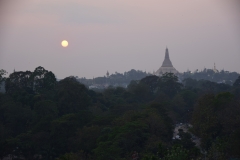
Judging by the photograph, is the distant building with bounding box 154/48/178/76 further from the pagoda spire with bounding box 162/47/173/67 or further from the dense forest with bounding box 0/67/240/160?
the dense forest with bounding box 0/67/240/160

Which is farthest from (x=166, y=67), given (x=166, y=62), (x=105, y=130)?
(x=105, y=130)

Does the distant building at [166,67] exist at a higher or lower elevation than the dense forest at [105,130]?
higher

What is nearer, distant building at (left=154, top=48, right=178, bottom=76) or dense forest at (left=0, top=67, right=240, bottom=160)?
dense forest at (left=0, top=67, right=240, bottom=160)

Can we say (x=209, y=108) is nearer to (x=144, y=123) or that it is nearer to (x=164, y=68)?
(x=144, y=123)

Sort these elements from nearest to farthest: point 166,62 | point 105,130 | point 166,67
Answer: point 105,130 < point 166,67 < point 166,62

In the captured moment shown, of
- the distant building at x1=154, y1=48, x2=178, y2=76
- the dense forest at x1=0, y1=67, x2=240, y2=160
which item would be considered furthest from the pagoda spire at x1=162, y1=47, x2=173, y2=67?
the dense forest at x1=0, y1=67, x2=240, y2=160

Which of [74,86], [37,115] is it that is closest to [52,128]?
[37,115]

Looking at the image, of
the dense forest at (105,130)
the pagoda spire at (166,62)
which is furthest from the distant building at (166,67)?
the dense forest at (105,130)

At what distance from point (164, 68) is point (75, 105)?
202ft

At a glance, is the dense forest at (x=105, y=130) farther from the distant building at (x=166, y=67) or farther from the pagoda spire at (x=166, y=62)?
the pagoda spire at (x=166, y=62)

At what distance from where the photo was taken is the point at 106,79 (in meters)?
92.7

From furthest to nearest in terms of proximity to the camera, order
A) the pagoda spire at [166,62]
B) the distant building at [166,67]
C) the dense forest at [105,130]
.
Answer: the pagoda spire at [166,62], the distant building at [166,67], the dense forest at [105,130]

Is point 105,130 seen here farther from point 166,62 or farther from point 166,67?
point 166,62

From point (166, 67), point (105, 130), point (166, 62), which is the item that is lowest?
point (105, 130)
